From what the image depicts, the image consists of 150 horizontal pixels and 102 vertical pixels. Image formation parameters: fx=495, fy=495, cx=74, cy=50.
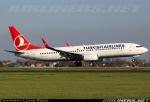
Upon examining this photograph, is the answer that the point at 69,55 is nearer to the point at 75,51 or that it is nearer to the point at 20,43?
the point at 75,51

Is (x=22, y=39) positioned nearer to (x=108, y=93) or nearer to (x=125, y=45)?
(x=125, y=45)

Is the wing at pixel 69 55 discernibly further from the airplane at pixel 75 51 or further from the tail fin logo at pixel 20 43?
the tail fin logo at pixel 20 43

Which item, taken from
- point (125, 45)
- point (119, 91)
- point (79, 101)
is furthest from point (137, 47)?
point (79, 101)

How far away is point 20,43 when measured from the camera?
354ft

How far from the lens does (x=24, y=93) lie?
31.3 metres

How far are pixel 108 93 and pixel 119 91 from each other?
171 cm

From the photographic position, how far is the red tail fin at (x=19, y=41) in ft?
347

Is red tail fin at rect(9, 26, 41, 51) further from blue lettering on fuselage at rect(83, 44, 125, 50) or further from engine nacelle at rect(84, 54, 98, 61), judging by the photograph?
blue lettering on fuselage at rect(83, 44, 125, 50)

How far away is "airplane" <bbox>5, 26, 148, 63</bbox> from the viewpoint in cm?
9606

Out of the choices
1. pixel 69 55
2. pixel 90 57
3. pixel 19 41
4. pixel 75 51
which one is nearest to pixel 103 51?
pixel 90 57

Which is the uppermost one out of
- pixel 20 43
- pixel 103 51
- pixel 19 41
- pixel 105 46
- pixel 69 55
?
pixel 19 41

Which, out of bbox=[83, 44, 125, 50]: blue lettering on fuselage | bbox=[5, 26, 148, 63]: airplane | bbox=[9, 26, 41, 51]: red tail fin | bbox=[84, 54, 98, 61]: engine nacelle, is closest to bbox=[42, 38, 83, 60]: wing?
bbox=[5, 26, 148, 63]: airplane

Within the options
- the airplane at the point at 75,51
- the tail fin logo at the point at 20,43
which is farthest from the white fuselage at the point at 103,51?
the tail fin logo at the point at 20,43

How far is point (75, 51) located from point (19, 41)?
15321 mm
